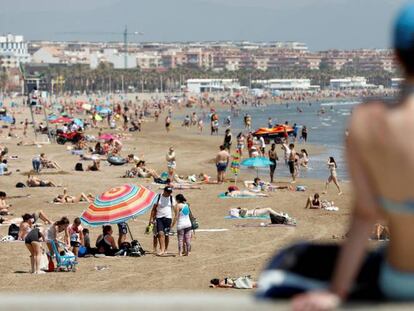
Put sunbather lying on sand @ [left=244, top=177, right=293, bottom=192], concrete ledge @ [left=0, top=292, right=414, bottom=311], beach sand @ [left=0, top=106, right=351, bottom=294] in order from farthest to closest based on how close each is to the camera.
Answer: sunbather lying on sand @ [left=244, top=177, right=293, bottom=192], beach sand @ [left=0, top=106, right=351, bottom=294], concrete ledge @ [left=0, top=292, right=414, bottom=311]

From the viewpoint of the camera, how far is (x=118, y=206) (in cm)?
1485

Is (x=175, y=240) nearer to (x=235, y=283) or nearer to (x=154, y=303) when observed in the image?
(x=235, y=283)

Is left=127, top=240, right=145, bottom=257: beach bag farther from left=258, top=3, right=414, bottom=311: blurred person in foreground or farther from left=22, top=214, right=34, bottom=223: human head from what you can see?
left=258, top=3, right=414, bottom=311: blurred person in foreground

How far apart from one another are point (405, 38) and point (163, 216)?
1284 centimetres

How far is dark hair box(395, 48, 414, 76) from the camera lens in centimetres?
248

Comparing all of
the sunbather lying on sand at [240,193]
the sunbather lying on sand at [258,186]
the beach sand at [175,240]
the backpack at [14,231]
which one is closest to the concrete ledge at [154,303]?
the beach sand at [175,240]

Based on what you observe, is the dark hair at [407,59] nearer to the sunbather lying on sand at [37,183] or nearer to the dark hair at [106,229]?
the dark hair at [106,229]

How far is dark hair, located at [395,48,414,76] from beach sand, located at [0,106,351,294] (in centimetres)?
974

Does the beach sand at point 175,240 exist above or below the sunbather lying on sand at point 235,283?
below

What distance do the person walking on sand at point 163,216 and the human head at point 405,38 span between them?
12.7m

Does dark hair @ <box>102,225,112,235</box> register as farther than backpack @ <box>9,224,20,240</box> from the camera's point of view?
No

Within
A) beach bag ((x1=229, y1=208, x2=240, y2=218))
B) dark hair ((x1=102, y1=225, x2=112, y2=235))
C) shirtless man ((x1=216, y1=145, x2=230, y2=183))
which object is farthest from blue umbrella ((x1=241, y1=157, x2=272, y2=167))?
dark hair ((x1=102, y1=225, x2=112, y2=235))

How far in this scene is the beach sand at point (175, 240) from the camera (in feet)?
43.6

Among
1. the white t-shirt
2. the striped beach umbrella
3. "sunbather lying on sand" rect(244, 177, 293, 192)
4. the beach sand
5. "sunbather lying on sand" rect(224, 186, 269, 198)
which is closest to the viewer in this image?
the beach sand
